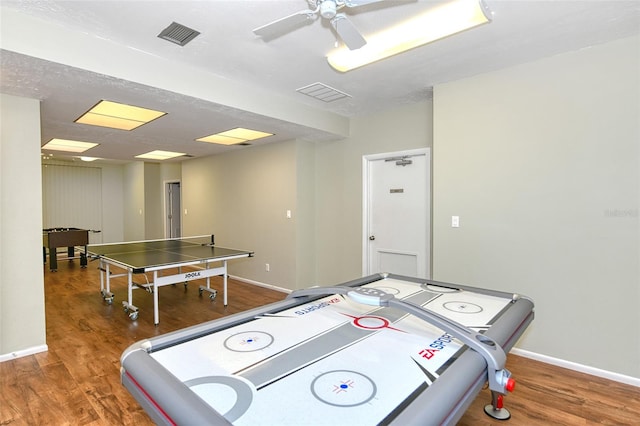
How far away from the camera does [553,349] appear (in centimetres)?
277

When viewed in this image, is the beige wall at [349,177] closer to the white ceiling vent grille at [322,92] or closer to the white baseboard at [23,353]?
the white ceiling vent grille at [322,92]

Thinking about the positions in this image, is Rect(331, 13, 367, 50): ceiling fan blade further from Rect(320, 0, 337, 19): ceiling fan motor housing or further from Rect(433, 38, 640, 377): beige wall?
Rect(433, 38, 640, 377): beige wall

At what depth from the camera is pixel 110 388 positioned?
2373 mm

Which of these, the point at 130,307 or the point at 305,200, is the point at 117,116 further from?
the point at 305,200

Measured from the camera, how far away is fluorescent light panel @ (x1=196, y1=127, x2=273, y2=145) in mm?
4488

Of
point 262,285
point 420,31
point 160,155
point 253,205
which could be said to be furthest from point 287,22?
point 160,155

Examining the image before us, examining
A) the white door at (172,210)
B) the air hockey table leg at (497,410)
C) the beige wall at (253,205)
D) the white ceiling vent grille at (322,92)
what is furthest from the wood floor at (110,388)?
the white door at (172,210)

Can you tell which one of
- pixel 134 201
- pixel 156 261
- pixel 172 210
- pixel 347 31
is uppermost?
pixel 347 31

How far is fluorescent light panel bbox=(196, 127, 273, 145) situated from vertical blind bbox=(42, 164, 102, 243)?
583 cm

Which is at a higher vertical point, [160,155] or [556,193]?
[160,155]

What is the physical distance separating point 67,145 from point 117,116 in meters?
2.31

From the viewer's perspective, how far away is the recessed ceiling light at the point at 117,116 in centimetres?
334

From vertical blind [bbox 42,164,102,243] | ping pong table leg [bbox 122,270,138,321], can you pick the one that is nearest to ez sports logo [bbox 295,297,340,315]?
ping pong table leg [bbox 122,270,138,321]

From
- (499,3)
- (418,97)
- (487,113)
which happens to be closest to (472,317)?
(499,3)
